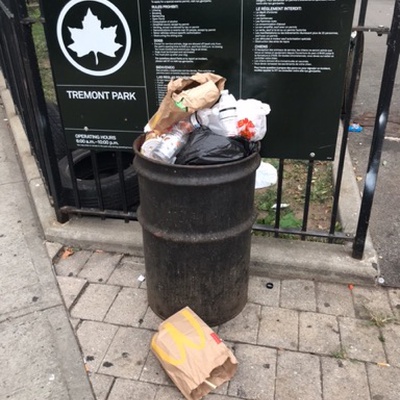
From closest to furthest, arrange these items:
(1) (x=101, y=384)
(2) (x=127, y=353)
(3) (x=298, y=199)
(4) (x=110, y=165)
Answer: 1. (1) (x=101, y=384)
2. (2) (x=127, y=353)
3. (3) (x=298, y=199)
4. (4) (x=110, y=165)

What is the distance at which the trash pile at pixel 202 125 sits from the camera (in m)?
2.26

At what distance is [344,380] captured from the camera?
2297mm

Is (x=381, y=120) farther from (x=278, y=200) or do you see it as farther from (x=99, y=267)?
(x=99, y=267)

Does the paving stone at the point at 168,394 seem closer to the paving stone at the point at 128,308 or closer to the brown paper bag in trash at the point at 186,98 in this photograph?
the paving stone at the point at 128,308

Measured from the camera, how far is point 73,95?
2908mm

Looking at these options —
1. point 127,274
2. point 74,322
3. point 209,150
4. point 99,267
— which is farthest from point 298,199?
point 74,322

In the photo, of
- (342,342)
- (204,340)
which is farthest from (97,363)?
(342,342)

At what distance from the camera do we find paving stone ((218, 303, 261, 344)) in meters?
2.57

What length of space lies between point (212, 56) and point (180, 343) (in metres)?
1.53

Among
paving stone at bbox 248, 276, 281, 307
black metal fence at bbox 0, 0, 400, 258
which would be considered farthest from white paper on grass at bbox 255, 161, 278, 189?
paving stone at bbox 248, 276, 281, 307

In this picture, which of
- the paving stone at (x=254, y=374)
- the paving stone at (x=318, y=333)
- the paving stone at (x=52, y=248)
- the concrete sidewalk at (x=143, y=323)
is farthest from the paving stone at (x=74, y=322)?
the paving stone at (x=318, y=333)

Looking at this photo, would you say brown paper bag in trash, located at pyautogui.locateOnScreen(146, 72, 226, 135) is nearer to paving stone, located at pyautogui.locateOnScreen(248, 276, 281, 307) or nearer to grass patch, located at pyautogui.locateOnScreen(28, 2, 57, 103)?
paving stone, located at pyautogui.locateOnScreen(248, 276, 281, 307)

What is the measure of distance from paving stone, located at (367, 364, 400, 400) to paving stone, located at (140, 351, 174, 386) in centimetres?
99

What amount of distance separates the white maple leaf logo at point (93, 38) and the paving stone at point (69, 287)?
4.53 ft
